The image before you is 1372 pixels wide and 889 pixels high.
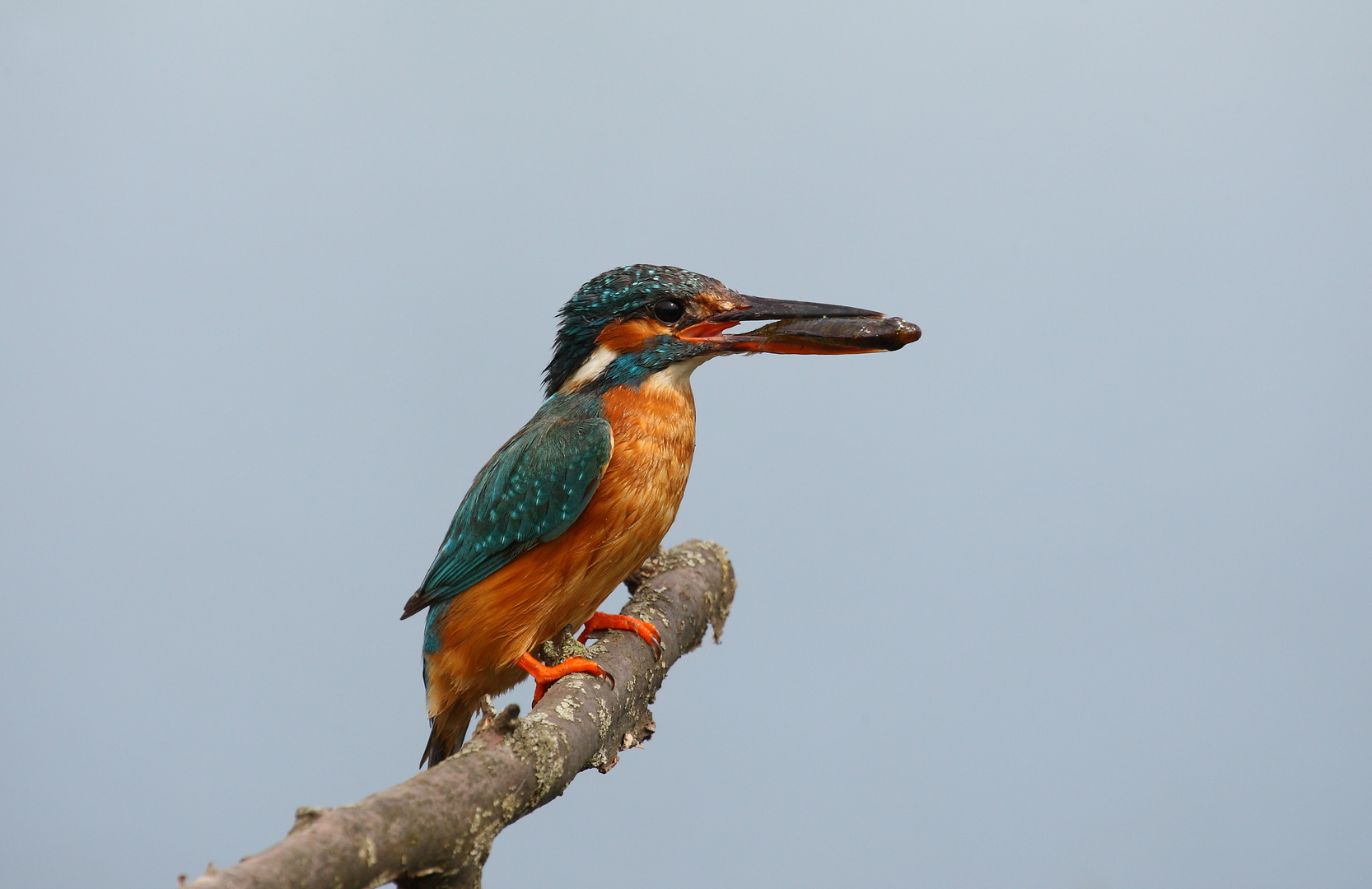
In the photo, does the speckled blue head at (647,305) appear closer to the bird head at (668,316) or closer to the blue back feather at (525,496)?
the bird head at (668,316)

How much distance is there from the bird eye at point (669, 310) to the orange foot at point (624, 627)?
29.3 inches

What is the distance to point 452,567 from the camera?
7.91 ft

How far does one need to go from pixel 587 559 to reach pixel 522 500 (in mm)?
195

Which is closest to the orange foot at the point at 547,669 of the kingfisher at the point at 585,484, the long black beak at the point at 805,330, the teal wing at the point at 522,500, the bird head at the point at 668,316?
the kingfisher at the point at 585,484

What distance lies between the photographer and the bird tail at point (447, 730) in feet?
8.29

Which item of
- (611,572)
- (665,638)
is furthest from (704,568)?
(611,572)

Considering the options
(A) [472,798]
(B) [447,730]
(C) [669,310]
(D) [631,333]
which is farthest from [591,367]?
(A) [472,798]

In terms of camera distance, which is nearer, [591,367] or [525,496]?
[525,496]

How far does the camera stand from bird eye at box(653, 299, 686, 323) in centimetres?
238

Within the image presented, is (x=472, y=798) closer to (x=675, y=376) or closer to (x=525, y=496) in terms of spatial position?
(x=525, y=496)

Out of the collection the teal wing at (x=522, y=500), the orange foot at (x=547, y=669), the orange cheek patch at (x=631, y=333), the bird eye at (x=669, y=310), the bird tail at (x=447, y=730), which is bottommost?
the bird tail at (x=447, y=730)

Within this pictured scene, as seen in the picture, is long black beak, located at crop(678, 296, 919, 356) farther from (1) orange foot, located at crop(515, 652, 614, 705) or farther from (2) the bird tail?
(2) the bird tail

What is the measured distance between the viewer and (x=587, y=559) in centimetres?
233

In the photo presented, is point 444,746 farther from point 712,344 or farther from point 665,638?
point 712,344
